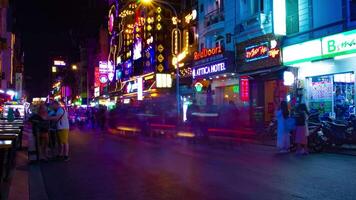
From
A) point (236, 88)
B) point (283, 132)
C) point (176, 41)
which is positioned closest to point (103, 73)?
point (176, 41)

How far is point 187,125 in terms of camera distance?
21.1 m

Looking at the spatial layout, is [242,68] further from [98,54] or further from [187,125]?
[98,54]

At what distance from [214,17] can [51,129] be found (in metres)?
18.9

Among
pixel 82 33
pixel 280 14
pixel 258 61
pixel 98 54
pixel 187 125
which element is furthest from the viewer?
pixel 82 33

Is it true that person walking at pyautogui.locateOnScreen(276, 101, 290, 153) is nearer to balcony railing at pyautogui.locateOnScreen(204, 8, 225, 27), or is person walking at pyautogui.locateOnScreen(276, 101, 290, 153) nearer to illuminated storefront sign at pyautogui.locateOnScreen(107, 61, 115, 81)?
balcony railing at pyautogui.locateOnScreen(204, 8, 225, 27)

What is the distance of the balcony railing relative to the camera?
30.2 meters

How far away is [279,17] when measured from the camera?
23.0 meters

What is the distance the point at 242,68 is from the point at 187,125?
22.5 ft

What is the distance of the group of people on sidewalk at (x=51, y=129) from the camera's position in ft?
44.5

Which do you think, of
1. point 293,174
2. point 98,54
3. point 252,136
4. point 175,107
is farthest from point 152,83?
point 98,54

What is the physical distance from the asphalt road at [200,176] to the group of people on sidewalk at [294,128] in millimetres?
584

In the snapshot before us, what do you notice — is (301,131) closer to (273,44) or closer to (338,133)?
(338,133)

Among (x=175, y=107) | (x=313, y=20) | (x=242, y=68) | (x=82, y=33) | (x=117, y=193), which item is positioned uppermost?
(x=82, y=33)

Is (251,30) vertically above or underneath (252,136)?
above
